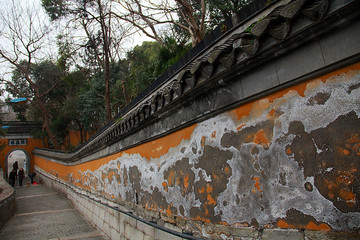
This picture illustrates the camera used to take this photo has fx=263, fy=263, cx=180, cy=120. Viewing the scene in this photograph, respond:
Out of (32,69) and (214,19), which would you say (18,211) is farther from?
A: (32,69)

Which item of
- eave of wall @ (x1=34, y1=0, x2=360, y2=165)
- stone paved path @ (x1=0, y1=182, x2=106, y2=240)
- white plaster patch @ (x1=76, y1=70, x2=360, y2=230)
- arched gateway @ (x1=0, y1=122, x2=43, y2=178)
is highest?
arched gateway @ (x1=0, y1=122, x2=43, y2=178)

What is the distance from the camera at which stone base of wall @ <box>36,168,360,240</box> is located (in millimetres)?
1906

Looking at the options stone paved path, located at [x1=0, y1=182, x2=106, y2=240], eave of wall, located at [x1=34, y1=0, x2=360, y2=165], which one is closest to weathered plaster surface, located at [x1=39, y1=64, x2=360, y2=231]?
eave of wall, located at [x1=34, y1=0, x2=360, y2=165]

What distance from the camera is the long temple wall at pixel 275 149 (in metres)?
1.68

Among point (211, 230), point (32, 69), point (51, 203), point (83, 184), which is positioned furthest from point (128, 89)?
point (32, 69)

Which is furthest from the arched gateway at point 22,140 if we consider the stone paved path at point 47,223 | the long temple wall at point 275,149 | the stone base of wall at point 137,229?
the long temple wall at point 275,149

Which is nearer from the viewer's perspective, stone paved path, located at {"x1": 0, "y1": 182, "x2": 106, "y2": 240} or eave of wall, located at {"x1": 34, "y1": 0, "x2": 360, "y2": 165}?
eave of wall, located at {"x1": 34, "y1": 0, "x2": 360, "y2": 165}

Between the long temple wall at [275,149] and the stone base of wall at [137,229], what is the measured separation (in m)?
0.01

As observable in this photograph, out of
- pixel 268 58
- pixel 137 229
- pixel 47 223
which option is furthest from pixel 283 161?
pixel 47 223

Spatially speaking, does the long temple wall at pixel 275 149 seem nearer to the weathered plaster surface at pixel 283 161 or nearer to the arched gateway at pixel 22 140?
the weathered plaster surface at pixel 283 161

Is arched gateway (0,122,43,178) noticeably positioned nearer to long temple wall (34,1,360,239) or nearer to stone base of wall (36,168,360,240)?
stone base of wall (36,168,360,240)

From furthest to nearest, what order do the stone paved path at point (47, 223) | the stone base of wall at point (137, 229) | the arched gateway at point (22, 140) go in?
the arched gateway at point (22, 140), the stone paved path at point (47, 223), the stone base of wall at point (137, 229)

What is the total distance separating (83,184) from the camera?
9617 mm

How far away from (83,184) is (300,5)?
31.3 ft
